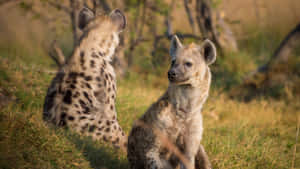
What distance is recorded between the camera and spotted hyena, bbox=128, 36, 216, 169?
2936 millimetres

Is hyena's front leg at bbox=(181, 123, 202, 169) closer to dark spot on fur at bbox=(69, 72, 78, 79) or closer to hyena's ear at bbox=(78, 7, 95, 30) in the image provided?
dark spot on fur at bbox=(69, 72, 78, 79)

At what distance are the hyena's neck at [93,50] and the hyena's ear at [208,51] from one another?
1.47 metres

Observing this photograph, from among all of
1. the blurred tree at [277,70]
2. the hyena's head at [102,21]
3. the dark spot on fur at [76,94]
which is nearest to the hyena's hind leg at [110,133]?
the dark spot on fur at [76,94]

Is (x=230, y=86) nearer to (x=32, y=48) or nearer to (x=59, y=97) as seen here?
(x=59, y=97)

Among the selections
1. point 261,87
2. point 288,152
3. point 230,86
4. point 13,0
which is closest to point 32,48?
point 230,86

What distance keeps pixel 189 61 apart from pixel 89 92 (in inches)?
57.4

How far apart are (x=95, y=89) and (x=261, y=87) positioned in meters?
4.68

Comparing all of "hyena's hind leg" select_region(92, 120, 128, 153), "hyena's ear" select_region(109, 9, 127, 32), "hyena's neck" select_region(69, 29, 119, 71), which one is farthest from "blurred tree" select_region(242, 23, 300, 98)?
"hyena's hind leg" select_region(92, 120, 128, 153)

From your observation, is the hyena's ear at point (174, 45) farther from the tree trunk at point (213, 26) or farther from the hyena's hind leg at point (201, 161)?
the tree trunk at point (213, 26)

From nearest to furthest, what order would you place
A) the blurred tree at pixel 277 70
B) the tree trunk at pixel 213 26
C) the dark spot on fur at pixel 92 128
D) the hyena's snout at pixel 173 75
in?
the hyena's snout at pixel 173 75 < the dark spot on fur at pixel 92 128 < the blurred tree at pixel 277 70 < the tree trunk at pixel 213 26

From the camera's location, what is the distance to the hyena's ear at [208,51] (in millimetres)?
3029

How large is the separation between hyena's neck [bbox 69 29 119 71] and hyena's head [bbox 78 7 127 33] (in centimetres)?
10

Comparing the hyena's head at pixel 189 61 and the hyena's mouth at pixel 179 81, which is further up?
the hyena's head at pixel 189 61

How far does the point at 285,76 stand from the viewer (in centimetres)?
735
